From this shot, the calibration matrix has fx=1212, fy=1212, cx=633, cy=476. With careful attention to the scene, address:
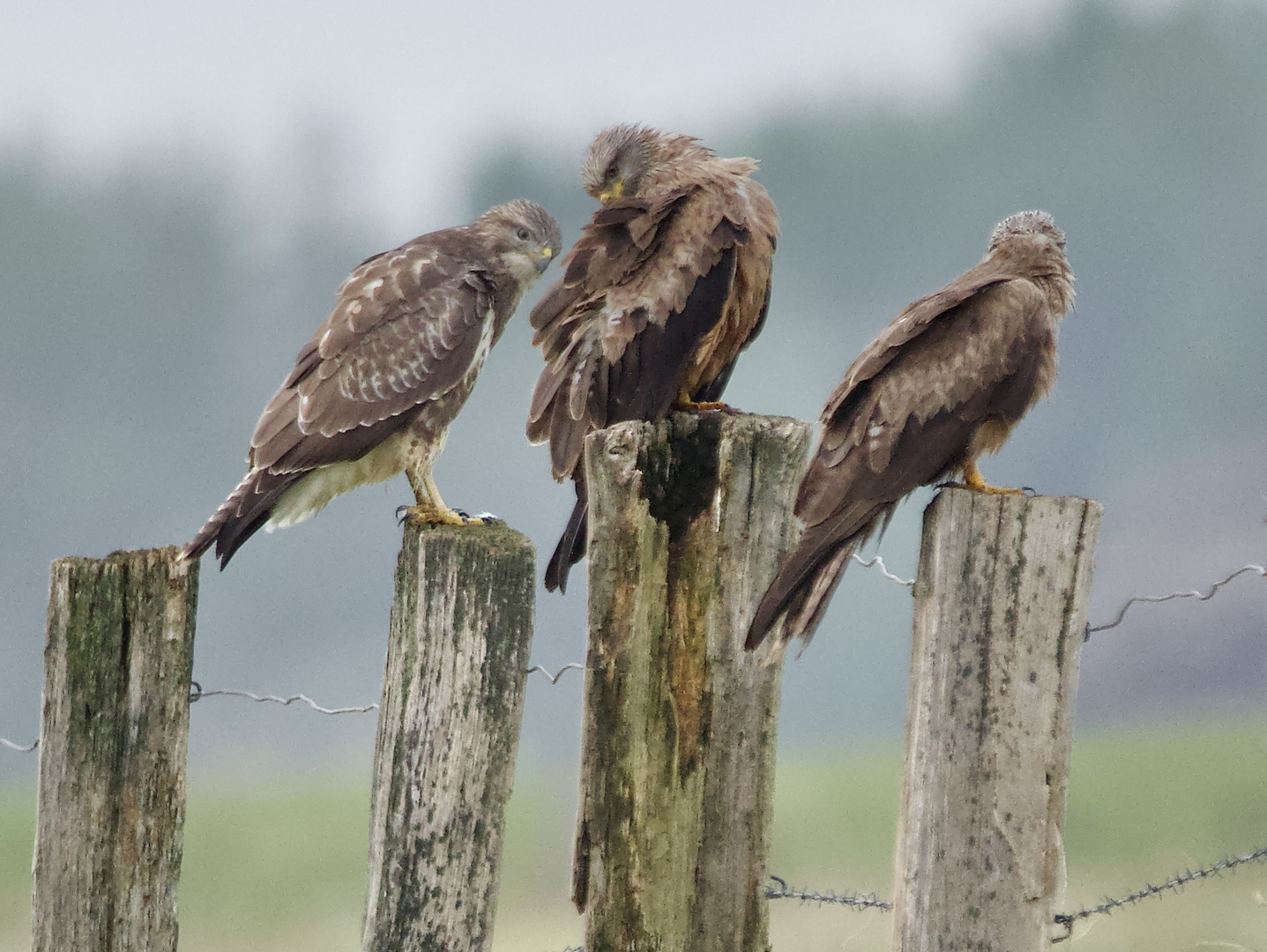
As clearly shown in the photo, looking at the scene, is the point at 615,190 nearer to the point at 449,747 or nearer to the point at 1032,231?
the point at 1032,231

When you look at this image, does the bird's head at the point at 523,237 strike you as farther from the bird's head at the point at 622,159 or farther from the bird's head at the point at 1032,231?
the bird's head at the point at 1032,231

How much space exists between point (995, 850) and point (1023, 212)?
7.37 ft

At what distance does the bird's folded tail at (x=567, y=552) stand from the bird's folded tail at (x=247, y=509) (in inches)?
37.1

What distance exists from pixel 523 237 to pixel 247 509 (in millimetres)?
1471

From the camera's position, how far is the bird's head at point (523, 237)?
4.47m

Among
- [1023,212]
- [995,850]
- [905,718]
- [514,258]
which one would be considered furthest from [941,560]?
[514,258]

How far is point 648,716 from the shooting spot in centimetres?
226

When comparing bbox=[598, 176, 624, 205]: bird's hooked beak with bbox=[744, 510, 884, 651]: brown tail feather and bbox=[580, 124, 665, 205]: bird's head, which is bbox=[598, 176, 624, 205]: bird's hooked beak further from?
bbox=[744, 510, 884, 651]: brown tail feather

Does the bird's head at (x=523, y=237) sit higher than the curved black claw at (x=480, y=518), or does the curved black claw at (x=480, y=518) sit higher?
the bird's head at (x=523, y=237)

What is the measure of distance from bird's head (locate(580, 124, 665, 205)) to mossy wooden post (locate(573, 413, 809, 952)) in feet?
7.41

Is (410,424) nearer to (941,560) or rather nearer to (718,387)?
(718,387)

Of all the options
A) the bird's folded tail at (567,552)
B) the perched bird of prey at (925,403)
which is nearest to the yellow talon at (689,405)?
the bird's folded tail at (567,552)

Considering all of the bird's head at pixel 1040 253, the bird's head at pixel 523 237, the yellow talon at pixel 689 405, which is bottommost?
the yellow talon at pixel 689 405

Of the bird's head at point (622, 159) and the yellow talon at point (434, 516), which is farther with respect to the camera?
the bird's head at point (622, 159)
